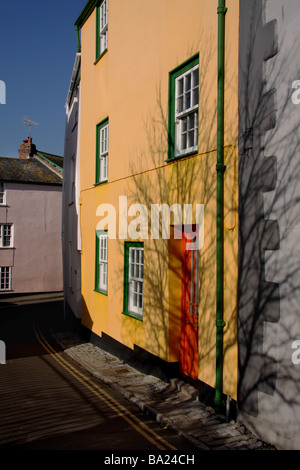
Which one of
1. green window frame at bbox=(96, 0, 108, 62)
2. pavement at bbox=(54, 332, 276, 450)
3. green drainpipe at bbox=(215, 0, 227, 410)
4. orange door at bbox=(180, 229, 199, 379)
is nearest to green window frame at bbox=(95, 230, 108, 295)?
pavement at bbox=(54, 332, 276, 450)

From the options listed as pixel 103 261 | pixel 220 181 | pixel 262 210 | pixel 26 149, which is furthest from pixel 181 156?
pixel 26 149

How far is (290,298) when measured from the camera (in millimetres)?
5715

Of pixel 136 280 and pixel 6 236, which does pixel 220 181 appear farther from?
pixel 6 236

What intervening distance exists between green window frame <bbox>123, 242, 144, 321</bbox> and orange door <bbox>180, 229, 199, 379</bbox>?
181 cm

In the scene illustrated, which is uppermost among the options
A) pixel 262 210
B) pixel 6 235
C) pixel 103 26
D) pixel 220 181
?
pixel 103 26

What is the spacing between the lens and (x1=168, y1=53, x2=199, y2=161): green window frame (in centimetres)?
850

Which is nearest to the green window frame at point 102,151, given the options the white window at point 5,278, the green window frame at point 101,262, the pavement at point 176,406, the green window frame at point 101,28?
the green window frame at point 101,262

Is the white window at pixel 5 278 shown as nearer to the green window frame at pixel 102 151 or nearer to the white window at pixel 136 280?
the green window frame at pixel 102 151

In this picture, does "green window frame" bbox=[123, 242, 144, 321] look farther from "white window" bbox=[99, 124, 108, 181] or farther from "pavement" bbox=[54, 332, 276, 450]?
"white window" bbox=[99, 124, 108, 181]

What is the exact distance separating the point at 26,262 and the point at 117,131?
73.7 ft

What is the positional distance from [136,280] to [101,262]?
316 cm

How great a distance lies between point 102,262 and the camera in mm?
13703

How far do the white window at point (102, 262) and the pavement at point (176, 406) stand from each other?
7.96 feet
